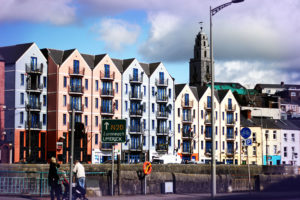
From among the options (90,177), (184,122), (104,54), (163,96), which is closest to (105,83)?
(104,54)

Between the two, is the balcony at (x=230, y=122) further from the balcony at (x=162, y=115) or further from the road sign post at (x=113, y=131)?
the road sign post at (x=113, y=131)

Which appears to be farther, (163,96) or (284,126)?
(284,126)

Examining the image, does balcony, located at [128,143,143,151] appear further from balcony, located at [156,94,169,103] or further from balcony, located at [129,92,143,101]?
balcony, located at [156,94,169,103]

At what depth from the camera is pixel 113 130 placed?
31.5 metres

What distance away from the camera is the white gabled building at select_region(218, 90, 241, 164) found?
11450 centimetres

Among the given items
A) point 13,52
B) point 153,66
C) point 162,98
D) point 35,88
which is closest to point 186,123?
point 162,98

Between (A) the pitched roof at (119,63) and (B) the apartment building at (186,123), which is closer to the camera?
(A) the pitched roof at (119,63)

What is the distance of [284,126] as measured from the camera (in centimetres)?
12419

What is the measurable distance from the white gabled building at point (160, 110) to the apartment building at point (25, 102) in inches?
859

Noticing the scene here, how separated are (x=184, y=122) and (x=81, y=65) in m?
26.3

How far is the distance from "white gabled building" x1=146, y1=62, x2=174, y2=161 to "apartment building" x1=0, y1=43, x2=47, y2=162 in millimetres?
21812

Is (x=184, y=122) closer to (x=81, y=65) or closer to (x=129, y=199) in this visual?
(x=81, y=65)

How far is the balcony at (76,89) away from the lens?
293 feet

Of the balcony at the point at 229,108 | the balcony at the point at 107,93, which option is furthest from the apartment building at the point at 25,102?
the balcony at the point at 229,108
